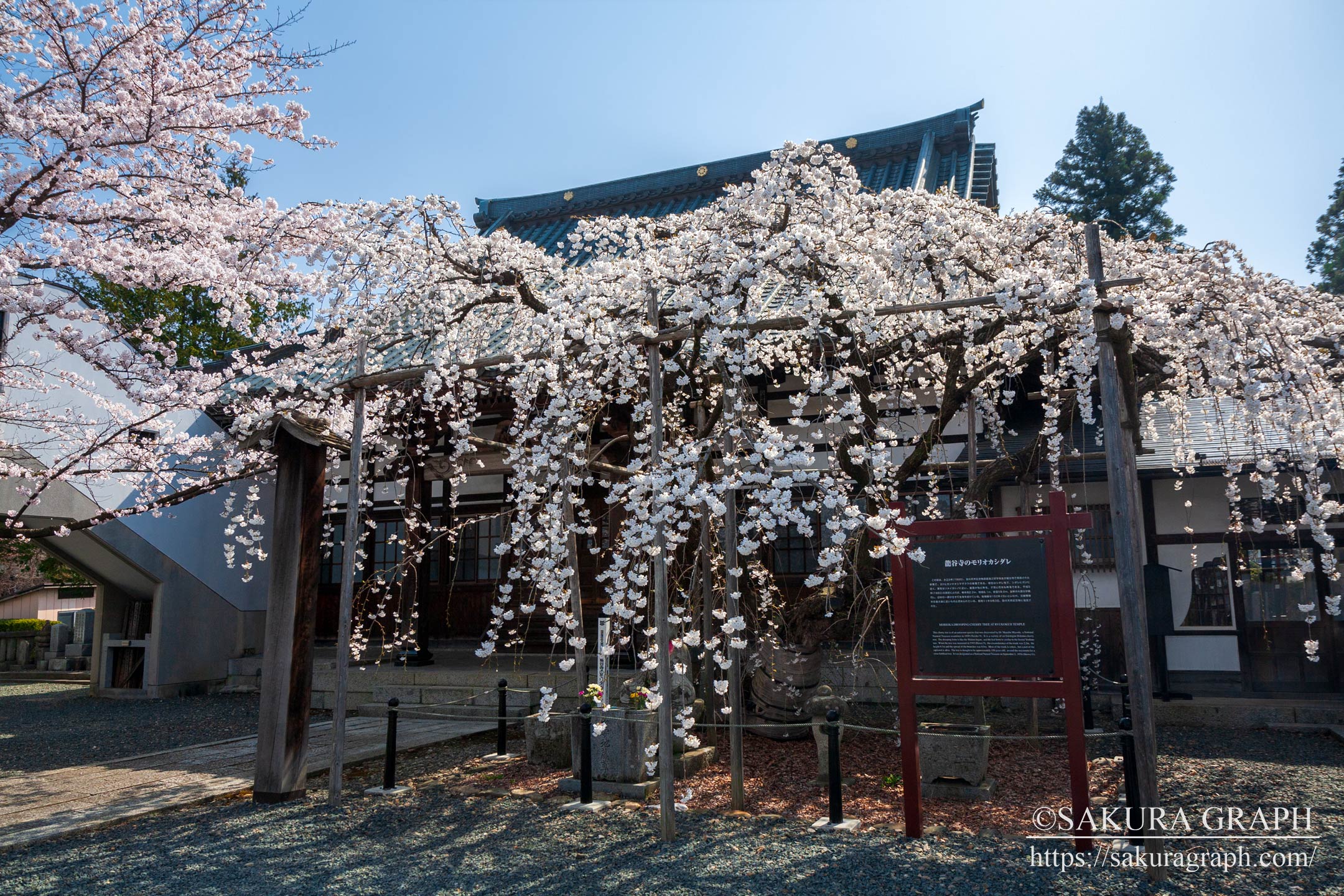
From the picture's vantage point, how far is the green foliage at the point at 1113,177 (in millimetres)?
25062

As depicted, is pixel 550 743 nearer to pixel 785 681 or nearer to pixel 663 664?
pixel 785 681

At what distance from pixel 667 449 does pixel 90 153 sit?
413 centimetres

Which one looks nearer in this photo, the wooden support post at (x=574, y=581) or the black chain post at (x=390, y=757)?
the wooden support post at (x=574, y=581)

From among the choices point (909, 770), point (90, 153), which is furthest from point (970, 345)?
point (90, 153)

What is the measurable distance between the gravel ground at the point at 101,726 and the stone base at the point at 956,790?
709 cm

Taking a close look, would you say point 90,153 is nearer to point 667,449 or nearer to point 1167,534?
point 667,449

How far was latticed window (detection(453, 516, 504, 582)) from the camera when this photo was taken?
40.9ft

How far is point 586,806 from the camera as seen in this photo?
5.71 m

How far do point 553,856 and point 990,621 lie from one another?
286 centimetres

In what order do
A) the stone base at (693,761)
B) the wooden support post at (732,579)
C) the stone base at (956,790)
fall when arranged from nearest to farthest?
the wooden support post at (732,579) → the stone base at (956,790) → the stone base at (693,761)

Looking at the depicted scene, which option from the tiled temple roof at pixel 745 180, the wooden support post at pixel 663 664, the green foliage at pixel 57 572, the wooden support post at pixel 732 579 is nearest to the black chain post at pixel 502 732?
the wooden support post at pixel 732 579

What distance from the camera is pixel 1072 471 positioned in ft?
31.0

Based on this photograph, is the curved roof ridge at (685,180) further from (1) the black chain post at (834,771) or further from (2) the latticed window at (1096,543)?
(1) the black chain post at (834,771)

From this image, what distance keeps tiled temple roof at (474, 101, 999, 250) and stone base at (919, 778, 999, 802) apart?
27.4 ft
